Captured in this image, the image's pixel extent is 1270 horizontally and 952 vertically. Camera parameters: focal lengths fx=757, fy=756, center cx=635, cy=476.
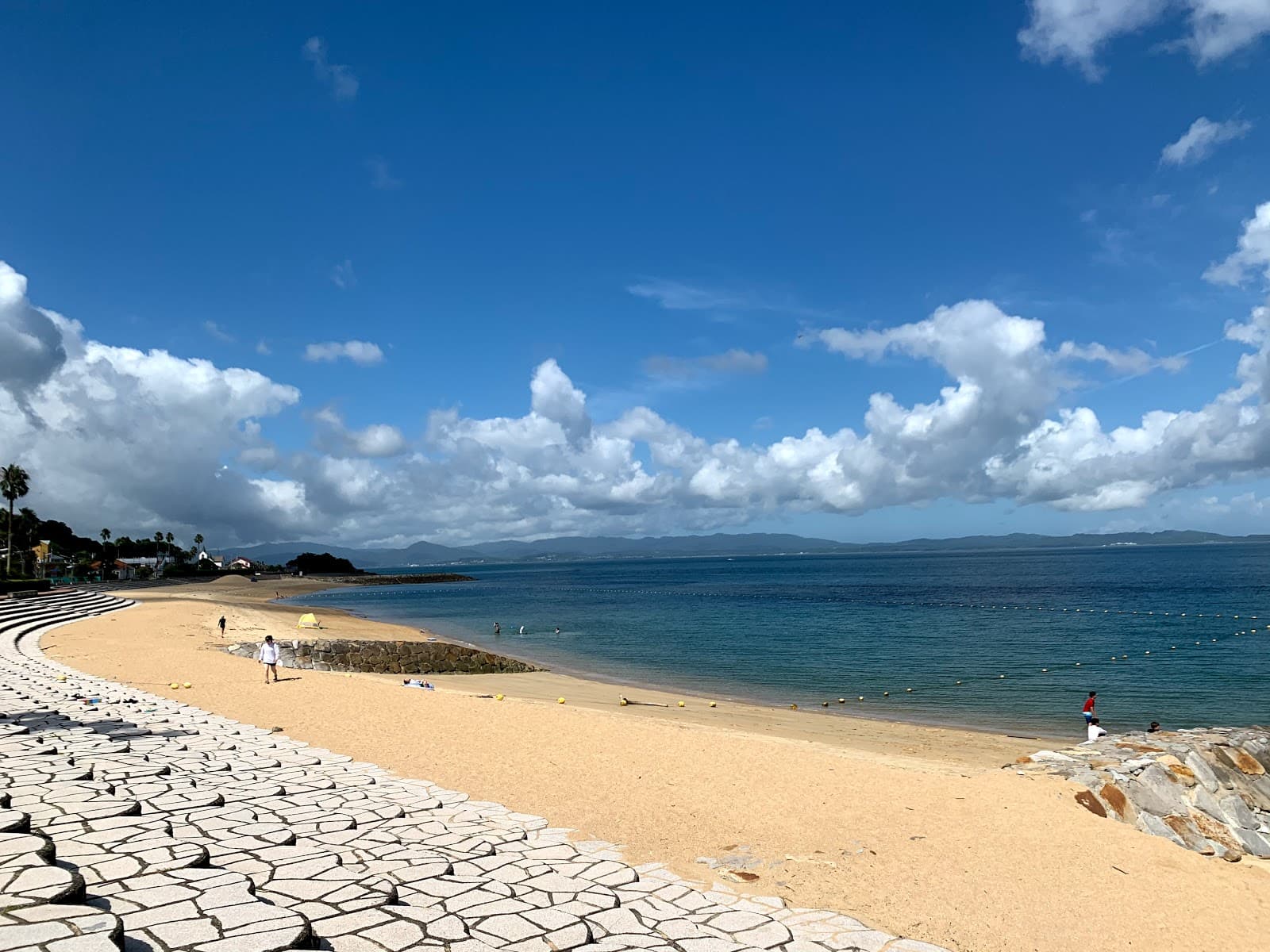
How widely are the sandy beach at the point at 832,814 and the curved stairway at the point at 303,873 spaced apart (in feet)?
3.35

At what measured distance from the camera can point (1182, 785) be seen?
34.3ft

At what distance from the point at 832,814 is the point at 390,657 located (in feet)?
80.0

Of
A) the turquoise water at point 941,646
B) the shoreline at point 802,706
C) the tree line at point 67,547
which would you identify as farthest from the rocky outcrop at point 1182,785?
the tree line at point 67,547

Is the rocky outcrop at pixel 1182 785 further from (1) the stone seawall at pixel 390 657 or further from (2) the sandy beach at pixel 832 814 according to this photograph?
(1) the stone seawall at pixel 390 657

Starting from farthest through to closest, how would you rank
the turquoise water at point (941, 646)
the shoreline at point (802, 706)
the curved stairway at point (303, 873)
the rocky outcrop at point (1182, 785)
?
the turquoise water at point (941, 646) < the shoreline at point (802, 706) < the rocky outcrop at point (1182, 785) < the curved stairway at point (303, 873)

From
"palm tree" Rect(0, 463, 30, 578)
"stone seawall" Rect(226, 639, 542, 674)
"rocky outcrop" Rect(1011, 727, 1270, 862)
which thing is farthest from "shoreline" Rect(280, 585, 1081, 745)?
"palm tree" Rect(0, 463, 30, 578)

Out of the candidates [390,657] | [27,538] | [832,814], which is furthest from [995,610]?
[27,538]

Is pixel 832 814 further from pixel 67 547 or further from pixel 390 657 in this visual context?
pixel 67 547

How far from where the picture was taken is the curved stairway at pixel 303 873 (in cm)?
395

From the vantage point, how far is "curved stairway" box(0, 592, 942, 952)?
3949 millimetres

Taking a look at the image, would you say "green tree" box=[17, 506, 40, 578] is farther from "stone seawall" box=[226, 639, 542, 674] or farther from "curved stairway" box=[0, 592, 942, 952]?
"curved stairway" box=[0, 592, 942, 952]

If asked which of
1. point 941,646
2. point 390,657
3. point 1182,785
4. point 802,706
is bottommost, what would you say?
point 802,706

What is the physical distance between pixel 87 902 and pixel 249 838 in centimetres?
184

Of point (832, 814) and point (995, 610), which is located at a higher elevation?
point (832, 814)
